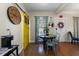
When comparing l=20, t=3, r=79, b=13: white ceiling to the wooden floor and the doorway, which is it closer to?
the doorway

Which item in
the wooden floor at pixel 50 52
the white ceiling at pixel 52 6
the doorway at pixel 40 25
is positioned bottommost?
the wooden floor at pixel 50 52

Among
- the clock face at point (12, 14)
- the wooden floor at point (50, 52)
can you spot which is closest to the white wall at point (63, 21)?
the wooden floor at point (50, 52)

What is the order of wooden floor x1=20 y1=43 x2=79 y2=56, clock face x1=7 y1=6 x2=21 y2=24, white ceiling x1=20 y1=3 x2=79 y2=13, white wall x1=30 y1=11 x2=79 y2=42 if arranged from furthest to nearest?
1. white wall x1=30 y1=11 x2=79 y2=42
2. white ceiling x1=20 y1=3 x2=79 y2=13
3. wooden floor x1=20 y1=43 x2=79 y2=56
4. clock face x1=7 y1=6 x2=21 y2=24

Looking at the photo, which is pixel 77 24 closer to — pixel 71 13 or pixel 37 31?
pixel 71 13

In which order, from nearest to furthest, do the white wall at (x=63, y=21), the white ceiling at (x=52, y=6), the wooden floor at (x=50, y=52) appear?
the wooden floor at (x=50, y=52) → the white ceiling at (x=52, y=6) → the white wall at (x=63, y=21)

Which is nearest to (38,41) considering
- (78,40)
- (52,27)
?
(52,27)

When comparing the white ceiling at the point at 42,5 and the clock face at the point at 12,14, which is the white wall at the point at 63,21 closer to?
the white ceiling at the point at 42,5

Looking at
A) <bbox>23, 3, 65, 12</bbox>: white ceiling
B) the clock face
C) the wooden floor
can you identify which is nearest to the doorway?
<bbox>23, 3, 65, 12</bbox>: white ceiling

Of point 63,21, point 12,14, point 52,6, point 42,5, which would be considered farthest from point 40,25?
point 12,14

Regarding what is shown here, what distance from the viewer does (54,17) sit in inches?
346

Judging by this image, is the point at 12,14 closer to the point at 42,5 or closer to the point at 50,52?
the point at 50,52

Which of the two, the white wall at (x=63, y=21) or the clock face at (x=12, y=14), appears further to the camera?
the white wall at (x=63, y=21)

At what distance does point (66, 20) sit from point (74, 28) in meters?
0.92

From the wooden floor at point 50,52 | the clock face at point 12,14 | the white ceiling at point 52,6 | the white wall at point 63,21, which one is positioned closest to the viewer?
the clock face at point 12,14
